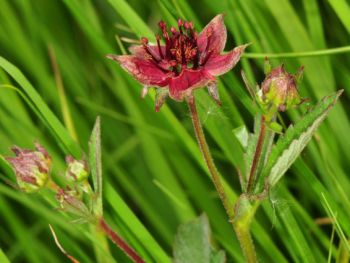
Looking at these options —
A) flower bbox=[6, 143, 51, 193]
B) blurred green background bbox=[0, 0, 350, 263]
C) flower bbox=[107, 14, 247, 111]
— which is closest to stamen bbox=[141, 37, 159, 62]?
flower bbox=[107, 14, 247, 111]

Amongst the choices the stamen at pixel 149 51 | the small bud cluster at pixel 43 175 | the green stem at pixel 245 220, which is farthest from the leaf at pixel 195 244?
the stamen at pixel 149 51

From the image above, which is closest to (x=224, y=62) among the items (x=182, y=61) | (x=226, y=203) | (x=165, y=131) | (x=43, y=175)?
(x=182, y=61)

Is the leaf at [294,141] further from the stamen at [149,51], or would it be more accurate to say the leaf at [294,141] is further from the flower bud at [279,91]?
the stamen at [149,51]

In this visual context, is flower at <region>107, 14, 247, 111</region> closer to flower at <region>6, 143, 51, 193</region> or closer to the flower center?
the flower center

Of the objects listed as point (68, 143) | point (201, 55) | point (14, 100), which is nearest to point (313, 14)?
point (201, 55)

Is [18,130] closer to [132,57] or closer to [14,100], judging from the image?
[14,100]
